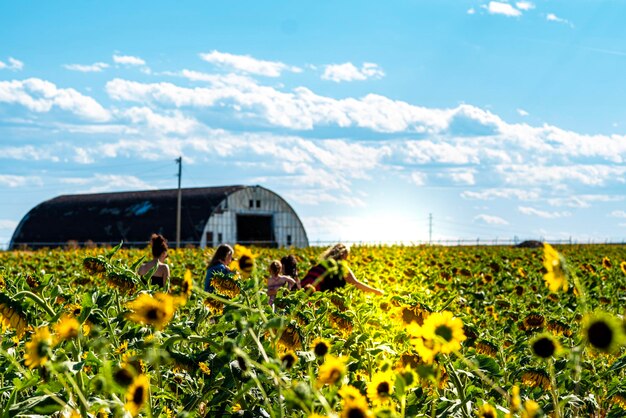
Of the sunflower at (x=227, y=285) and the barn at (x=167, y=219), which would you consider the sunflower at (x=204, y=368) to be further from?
the barn at (x=167, y=219)

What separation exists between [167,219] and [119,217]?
138 inches

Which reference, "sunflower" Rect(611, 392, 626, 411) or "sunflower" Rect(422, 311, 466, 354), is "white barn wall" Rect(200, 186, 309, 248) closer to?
"sunflower" Rect(611, 392, 626, 411)

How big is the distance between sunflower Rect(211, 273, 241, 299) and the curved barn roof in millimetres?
39772

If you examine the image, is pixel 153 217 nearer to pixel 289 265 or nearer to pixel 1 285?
pixel 289 265


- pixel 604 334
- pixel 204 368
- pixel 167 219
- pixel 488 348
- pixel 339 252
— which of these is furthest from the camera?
pixel 167 219

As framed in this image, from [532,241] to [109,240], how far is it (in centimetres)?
2589

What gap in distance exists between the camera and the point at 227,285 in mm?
4551

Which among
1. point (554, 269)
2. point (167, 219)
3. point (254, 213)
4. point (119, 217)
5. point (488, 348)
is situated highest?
point (254, 213)

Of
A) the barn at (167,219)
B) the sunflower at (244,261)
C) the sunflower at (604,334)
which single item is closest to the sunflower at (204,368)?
the sunflower at (244,261)

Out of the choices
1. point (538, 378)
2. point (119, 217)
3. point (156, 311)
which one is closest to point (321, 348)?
point (156, 311)

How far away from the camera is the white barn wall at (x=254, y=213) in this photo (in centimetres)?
4675

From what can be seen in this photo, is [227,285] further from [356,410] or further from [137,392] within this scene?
[356,410]

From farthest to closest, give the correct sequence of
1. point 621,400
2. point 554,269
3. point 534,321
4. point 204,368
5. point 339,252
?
A: 1. point 339,252
2. point 534,321
3. point 621,400
4. point 204,368
5. point 554,269

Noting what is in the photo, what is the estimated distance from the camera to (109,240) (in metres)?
48.2
